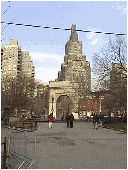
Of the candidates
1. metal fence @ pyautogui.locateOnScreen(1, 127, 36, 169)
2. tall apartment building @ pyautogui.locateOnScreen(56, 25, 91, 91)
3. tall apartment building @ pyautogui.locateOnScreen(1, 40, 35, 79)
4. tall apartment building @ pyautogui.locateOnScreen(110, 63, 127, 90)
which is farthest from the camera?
tall apartment building @ pyautogui.locateOnScreen(56, 25, 91, 91)

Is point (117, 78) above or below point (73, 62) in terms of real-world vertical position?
below

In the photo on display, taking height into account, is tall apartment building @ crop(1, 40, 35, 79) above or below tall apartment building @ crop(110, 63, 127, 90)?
above

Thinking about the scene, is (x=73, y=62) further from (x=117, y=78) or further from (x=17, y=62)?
(x=117, y=78)

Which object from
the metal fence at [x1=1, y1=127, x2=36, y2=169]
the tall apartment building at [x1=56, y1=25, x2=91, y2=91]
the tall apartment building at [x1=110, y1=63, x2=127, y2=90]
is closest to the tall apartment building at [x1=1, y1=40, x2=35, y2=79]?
the tall apartment building at [x1=56, y1=25, x2=91, y2=91]

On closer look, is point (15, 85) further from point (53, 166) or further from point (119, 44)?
point (53, 166)

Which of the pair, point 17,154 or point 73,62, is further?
point 73,62

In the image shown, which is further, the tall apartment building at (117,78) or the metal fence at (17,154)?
the tall apartment building at (117,78)

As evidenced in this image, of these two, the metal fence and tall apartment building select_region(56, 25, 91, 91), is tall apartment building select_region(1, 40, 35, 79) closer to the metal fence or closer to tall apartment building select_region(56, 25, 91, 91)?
tall apartment building select_region(56, 25, 91, 91)

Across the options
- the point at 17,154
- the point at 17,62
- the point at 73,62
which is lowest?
the point at 17,154

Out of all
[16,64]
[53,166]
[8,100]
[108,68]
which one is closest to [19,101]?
[8,100]

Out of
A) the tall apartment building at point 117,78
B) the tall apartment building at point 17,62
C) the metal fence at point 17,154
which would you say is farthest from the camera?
the tall apartment building at point 17,62

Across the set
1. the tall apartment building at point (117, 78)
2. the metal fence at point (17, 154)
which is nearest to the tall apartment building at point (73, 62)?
the tall apartment building at point (117, 78)

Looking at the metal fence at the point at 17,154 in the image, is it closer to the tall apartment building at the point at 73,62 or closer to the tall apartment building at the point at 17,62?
the tall apartment building at the point at 17,62

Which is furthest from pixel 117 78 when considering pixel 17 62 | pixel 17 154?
pixel 17 62
